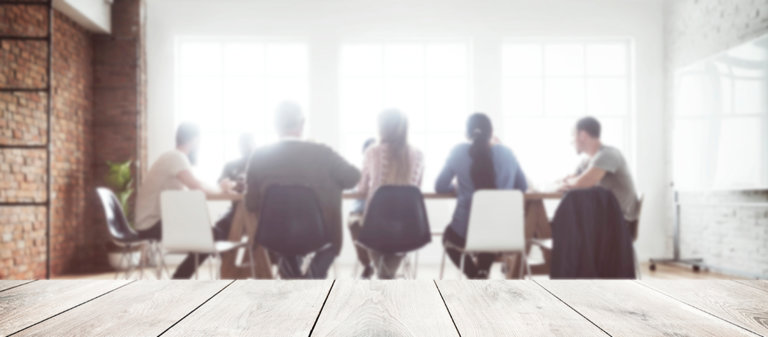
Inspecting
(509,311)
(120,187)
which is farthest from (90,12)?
(509,311)

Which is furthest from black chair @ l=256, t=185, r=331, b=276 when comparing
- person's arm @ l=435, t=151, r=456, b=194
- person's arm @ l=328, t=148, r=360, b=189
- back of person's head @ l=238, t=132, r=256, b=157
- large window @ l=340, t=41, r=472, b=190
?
large window @ l=340, t=41, r=472, b=190

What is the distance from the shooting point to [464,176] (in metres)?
3.32

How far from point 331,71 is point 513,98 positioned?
7.19 ft

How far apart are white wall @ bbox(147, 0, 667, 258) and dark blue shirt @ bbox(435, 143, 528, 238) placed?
3.18 meters

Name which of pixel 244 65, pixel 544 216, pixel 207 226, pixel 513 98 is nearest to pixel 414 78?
pixel 513 98

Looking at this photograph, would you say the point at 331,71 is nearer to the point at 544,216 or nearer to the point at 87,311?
the point at 544,216

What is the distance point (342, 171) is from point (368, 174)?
566 mm

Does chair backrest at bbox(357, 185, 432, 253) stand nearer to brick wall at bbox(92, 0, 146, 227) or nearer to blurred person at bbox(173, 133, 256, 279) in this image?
blurred person at bbox(173, 133, 256, 279)

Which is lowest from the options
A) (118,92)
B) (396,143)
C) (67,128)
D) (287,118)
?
(396,143)

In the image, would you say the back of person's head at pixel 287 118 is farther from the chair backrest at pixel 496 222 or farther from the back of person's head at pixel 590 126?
the back of person's head at pixel 590 126

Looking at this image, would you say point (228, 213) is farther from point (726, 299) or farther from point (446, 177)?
point (726, 299)

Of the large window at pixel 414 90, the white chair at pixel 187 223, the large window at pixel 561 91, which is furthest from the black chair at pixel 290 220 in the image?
the large window at pixel 561 91

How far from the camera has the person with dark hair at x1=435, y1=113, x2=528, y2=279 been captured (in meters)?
3.30

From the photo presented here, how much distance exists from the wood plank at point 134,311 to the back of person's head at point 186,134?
8.92 feet
